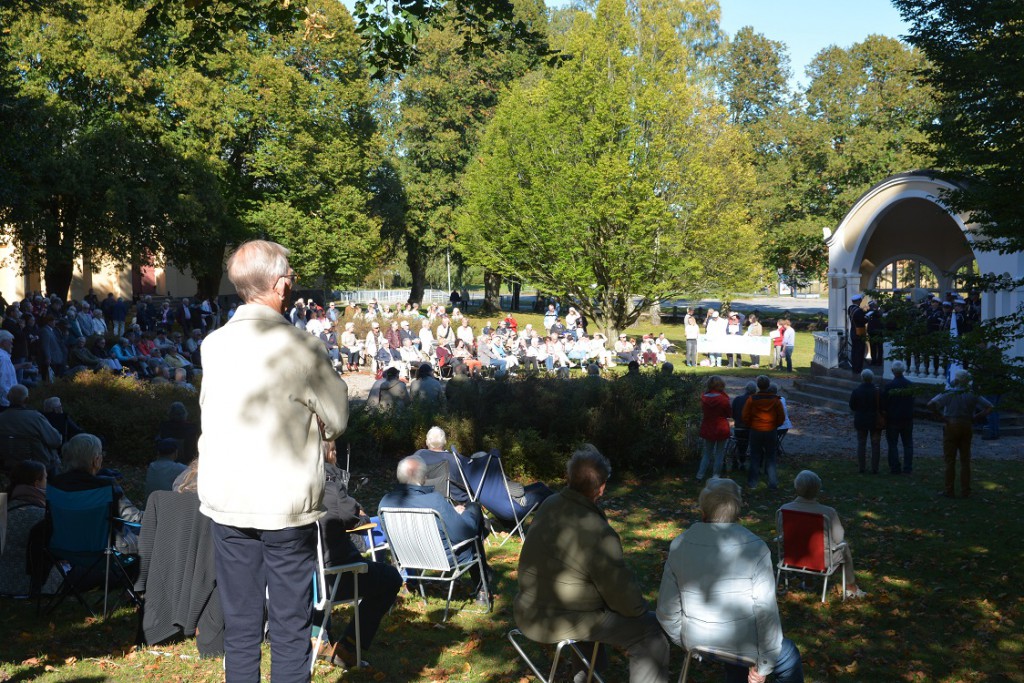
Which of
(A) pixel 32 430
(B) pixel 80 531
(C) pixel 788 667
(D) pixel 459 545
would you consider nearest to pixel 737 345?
(A) pixel 32 430

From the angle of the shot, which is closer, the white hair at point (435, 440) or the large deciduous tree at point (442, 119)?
the white hair at point (435, 440)

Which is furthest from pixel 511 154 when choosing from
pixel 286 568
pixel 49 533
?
pixel 286 568

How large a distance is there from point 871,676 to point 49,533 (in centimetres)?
544

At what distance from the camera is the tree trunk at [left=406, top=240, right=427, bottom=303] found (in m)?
54.1

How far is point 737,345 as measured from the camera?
2866cm

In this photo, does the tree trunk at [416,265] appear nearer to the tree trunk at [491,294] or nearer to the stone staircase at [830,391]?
the tree trunk at [491,294]

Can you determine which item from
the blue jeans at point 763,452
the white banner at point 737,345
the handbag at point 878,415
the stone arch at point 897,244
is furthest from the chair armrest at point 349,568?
the white banner at point 737,345

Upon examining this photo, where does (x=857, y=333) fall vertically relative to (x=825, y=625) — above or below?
above

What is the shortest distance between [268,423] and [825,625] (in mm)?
5235

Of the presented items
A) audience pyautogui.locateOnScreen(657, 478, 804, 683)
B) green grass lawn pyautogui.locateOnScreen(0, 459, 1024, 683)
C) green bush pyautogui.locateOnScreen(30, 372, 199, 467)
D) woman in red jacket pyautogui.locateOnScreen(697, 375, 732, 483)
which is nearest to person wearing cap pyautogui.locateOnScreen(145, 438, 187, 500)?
green grass lawn pyautogui.locateOnScreen(0, 459, 1024, 683)

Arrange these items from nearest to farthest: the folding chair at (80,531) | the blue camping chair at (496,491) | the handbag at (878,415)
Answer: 1. the folding chair at (80,531)
2. the blue camping chair at (496,491)
3. the handbag at (878,415)

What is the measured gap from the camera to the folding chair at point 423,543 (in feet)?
21.6

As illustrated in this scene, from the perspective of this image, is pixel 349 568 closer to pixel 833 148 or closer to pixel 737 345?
pixel 737 345

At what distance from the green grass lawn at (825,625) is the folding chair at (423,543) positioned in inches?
14.6
